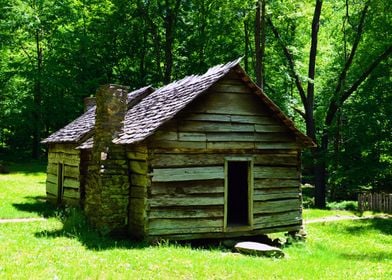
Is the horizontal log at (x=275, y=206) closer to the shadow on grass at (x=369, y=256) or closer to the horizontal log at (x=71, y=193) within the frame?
the shadow on grass at (x=369, y=256)

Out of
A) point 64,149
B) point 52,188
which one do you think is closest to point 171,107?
point 64,149

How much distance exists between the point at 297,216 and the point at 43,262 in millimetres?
9157

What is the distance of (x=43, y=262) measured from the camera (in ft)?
30.8

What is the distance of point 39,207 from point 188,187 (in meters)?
9.02

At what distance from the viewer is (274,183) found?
592 inches

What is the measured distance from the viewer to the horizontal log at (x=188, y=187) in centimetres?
1295

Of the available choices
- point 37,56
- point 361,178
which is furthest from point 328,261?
point 37,56

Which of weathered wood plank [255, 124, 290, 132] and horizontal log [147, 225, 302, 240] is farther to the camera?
weathered wood plank [255, 124, 290, 132]

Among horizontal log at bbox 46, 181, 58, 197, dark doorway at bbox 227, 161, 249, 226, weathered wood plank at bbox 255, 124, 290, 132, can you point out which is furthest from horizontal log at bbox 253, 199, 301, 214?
horizontal log at bbox 46, 181, 58, 197

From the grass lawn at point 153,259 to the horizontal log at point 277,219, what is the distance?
844 millimetres

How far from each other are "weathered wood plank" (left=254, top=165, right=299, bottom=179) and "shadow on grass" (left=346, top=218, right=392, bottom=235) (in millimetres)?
4845

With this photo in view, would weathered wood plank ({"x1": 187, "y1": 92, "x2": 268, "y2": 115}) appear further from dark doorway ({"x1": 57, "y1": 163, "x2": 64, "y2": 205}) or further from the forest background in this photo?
the forest background

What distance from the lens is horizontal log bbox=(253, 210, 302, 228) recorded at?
48.1 feet

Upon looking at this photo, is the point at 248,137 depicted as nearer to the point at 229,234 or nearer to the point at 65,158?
the point at 229,234
